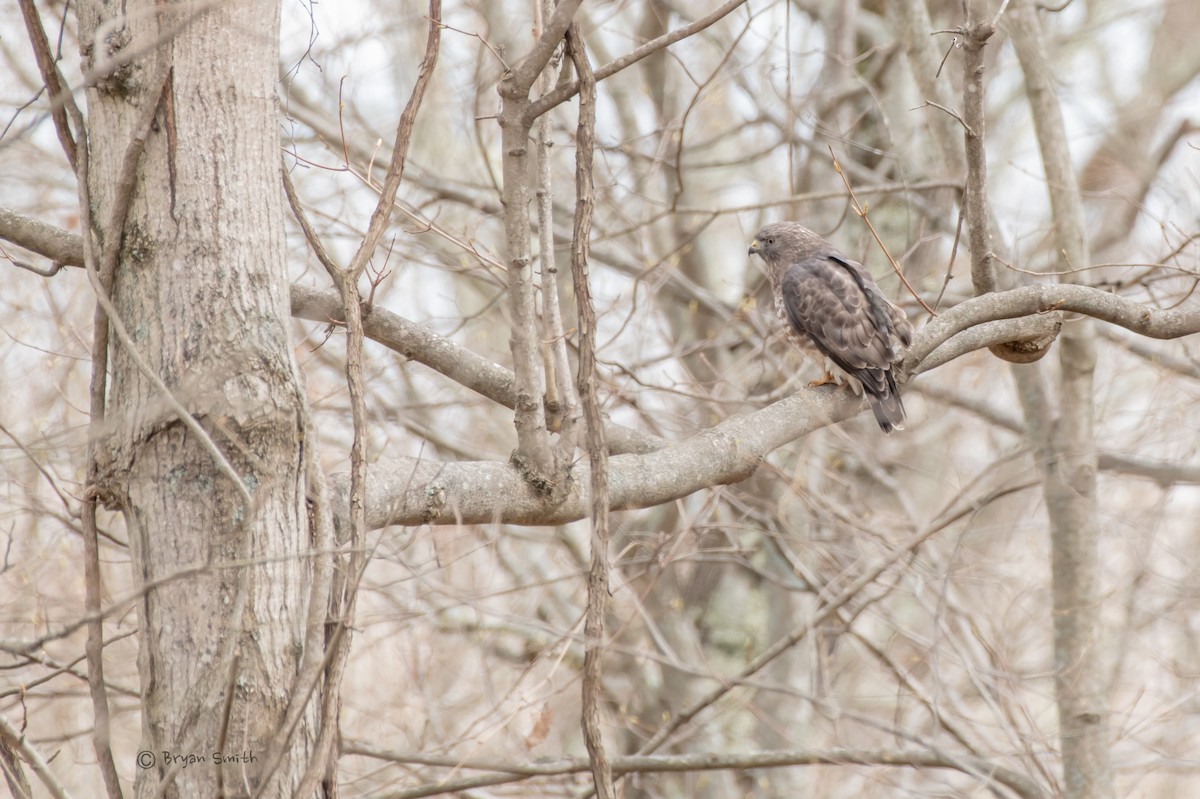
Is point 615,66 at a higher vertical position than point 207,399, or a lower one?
higher

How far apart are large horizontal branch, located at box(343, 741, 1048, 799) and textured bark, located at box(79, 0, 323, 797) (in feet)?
7.69

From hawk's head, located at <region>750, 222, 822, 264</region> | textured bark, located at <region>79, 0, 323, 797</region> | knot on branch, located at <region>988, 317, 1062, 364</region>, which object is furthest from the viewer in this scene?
hawk's head, located at <region>750, 222, 822, 264</region>

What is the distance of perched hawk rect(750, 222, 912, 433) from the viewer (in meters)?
4.88

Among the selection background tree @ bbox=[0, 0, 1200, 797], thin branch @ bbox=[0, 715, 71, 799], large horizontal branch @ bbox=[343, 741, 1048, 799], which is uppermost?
background tree @ bbox=[0, 0, 1200, 797]

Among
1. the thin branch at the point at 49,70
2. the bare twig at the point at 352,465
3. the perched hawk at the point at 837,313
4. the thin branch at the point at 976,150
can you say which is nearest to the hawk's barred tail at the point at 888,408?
the perched hawk at the point at 837,313

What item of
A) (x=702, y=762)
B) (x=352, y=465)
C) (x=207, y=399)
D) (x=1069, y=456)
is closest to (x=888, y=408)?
(x=1069, y=456)

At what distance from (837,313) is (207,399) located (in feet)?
12.0

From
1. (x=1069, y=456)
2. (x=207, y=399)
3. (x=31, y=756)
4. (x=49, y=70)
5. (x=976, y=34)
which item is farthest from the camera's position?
(x=1069, y=456)

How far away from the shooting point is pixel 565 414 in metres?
2.90

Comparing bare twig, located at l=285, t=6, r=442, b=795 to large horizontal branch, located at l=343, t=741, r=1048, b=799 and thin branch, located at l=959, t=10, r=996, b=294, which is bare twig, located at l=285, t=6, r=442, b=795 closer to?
thin branch, located at l=959, t=10, r=996, b=294

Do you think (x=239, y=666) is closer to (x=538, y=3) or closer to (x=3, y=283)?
(x=538, y=3)

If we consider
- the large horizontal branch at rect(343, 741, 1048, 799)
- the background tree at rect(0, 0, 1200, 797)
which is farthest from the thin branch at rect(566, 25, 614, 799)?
the large horizontal branch at rect(343, 741, 1048, 799)

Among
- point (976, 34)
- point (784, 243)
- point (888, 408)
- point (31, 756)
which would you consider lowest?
point (31, 756)

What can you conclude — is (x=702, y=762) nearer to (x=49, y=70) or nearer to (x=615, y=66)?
(x=615, y=66)
